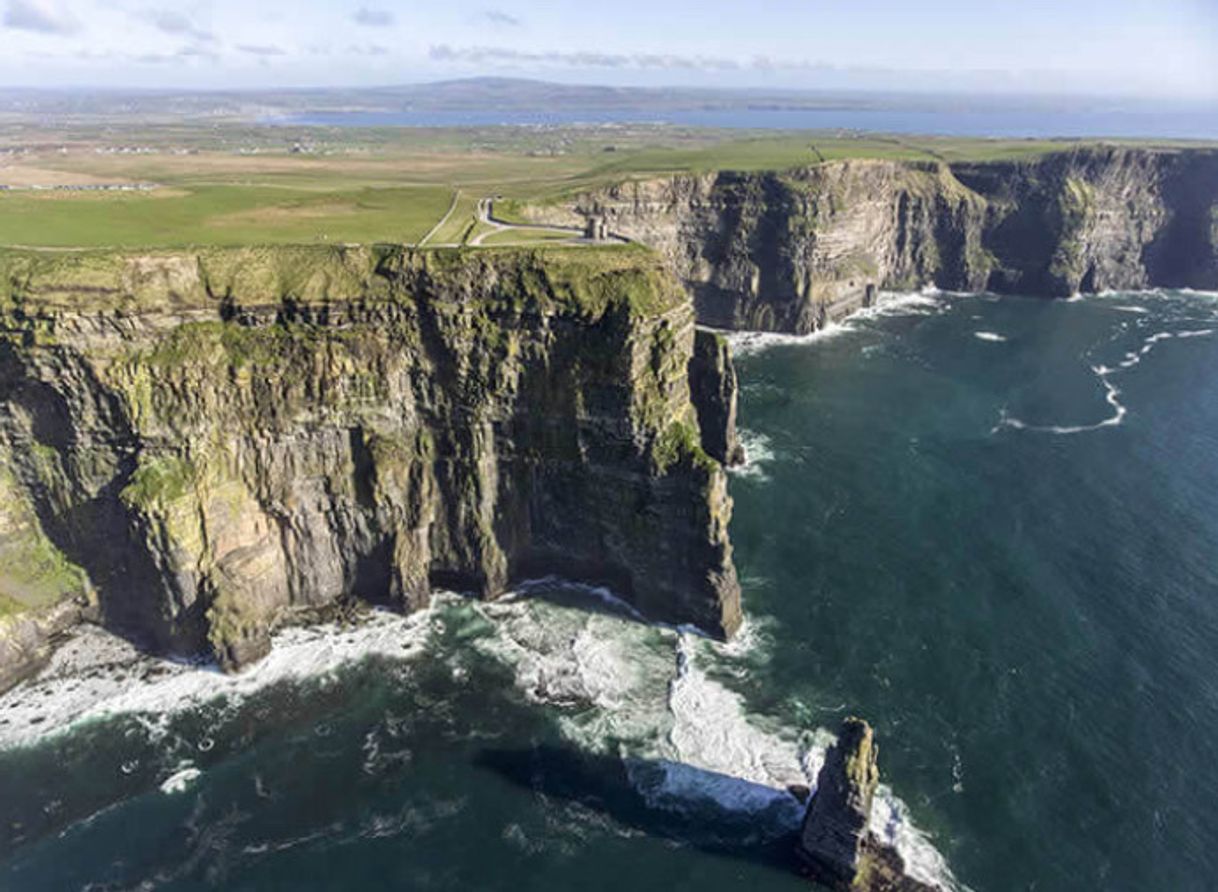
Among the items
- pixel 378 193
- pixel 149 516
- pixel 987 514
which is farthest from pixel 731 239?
pixel 149 516

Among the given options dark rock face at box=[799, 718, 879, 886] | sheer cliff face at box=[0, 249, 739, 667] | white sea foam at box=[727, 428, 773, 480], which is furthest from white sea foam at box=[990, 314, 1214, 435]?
dark rock face at box=[799, 718, 879, 886]

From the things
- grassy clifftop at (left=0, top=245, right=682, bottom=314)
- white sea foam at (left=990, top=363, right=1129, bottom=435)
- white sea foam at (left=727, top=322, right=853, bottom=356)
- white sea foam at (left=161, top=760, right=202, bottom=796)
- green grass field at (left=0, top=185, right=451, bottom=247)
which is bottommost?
white sea foam at (left=161, top=760, right=202, bottom=796)

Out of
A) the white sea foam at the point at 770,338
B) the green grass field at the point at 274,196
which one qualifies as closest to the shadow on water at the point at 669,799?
the green grass field at the point at 274,196

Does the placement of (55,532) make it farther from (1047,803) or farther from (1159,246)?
(1159,246)

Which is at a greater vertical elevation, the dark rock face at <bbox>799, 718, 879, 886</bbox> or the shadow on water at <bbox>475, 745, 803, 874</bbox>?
the dark rock face at <bbox>799, 718, 879, 886</bbox>

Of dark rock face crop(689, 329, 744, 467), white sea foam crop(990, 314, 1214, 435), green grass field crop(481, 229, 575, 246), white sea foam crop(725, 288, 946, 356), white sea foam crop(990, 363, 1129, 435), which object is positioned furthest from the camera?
white sea foam crop(725, 288, 946, 356)

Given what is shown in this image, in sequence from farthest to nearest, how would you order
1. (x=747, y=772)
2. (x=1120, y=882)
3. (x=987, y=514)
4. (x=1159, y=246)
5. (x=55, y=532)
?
(x=1159, y=246), (x=987, y=514), (x=55, y=532), (x=747, y=772), (x=1120, y=882)

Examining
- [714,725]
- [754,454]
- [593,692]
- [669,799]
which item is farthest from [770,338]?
[669,799]

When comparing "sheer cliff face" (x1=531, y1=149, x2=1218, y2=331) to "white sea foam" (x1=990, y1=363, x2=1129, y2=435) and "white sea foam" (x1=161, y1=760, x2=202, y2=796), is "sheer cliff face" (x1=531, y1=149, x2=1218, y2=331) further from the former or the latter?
"white sea foam" (x1=161, y1=760, x2=202, y2=796)
